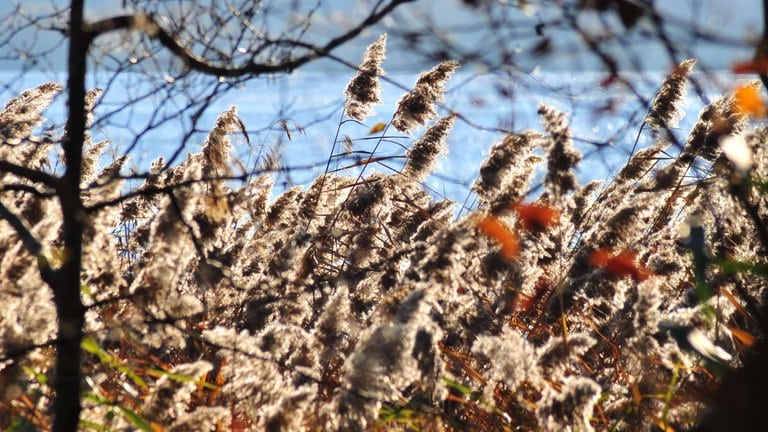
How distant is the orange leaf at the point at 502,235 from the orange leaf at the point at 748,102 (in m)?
0.61

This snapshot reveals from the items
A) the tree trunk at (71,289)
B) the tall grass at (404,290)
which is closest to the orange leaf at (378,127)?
the tall grass at (404,290)

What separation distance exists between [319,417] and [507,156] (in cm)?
79

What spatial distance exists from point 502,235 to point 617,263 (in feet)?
0.96

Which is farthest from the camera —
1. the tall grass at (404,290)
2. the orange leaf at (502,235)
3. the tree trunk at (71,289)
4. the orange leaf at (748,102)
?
the orange leaf at (502,235)

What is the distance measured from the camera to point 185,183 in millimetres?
1382

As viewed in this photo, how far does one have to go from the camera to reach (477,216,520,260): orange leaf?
79.4 inches

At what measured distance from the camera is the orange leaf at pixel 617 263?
2092mm

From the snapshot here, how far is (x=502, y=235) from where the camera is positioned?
2080 mm

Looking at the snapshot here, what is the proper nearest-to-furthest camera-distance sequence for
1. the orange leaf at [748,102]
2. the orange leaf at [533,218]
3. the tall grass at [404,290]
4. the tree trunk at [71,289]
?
the tree trunk at [71,289]
the tall grass at [404,290]
the orange leaf at [748,102]
the orange leaf at [533,218]

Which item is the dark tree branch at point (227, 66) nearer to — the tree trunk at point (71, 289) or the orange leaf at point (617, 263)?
the tree trunk at point (71, 289)

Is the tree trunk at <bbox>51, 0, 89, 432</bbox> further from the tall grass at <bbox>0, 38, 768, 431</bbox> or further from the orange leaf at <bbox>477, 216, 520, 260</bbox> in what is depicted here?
the orange leaf at <bbox>477, 216, 520, 260</bbox>

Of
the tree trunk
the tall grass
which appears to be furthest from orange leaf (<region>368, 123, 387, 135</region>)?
the tree trunk

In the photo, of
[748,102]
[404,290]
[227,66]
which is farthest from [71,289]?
[748,102]

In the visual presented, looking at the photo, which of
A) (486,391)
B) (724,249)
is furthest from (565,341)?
(724,249)
